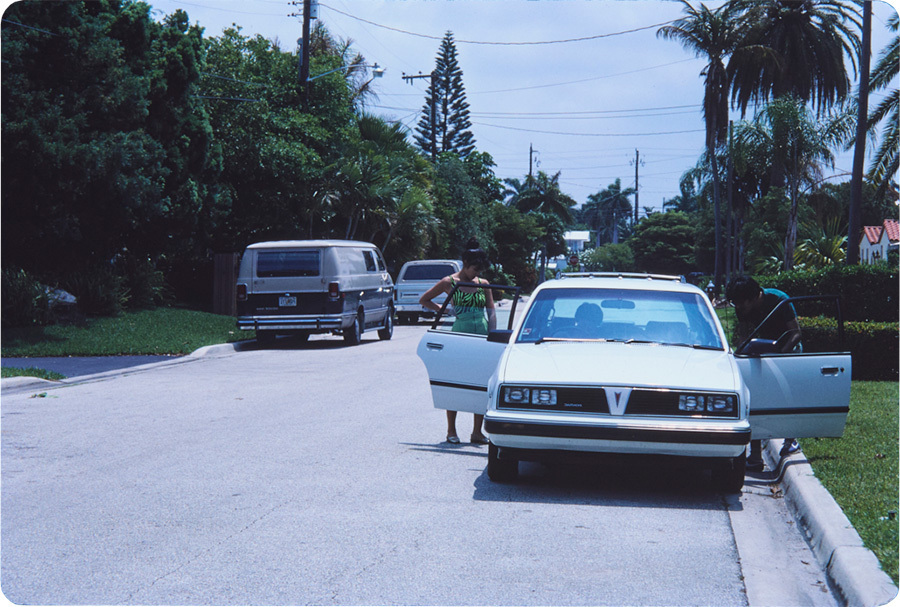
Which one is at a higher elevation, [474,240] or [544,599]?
[474,240]

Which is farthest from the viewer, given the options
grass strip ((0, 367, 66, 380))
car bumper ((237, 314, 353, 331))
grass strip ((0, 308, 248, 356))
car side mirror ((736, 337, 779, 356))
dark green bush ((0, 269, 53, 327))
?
car bumper ((237, 314, 353, 331))

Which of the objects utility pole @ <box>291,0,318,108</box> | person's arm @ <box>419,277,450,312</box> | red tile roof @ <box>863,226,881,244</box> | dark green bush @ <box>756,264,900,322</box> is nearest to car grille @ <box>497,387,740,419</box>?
person's arm @ <box>419,277,450,312</box>

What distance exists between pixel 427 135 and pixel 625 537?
64.5 meters

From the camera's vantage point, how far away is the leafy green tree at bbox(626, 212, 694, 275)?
105562 mm

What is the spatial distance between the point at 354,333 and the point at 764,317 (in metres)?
13.5

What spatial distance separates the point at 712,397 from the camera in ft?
22.0

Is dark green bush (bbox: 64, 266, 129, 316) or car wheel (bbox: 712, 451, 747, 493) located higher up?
dark green bush (bbox: 64, 266, 129, 316)

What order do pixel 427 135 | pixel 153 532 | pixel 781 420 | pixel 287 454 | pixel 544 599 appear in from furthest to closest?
pixel 427 135
pixel 287 454
pixel 781 420
pixel 153 532
pixel 544 599

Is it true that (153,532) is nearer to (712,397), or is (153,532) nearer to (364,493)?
(364,493)

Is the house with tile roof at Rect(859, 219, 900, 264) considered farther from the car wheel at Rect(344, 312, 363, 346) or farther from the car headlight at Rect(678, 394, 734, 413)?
the car headlight at Rect(678, 394, 734, 413)

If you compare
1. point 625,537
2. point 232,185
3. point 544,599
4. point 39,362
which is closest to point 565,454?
point 625,537

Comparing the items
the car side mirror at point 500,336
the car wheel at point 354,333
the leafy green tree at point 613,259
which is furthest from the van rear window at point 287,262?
the leafy green tree at point 613,259

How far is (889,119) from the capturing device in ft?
95.8

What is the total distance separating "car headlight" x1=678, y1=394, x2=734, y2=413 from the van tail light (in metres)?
13.9
